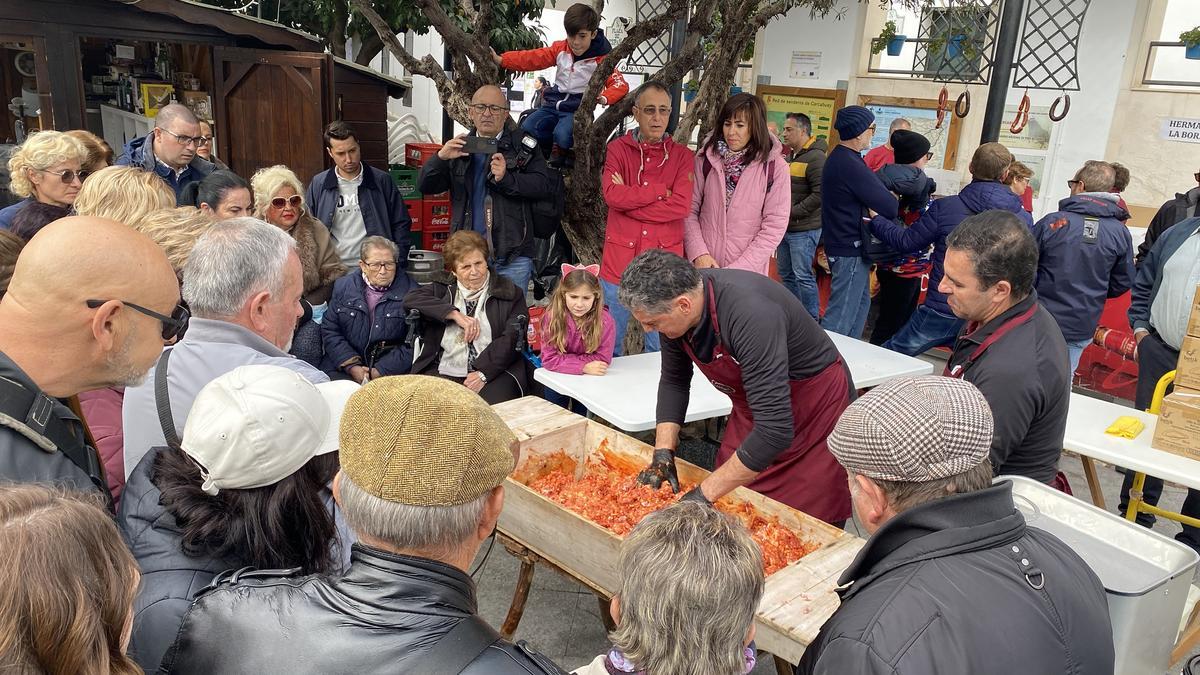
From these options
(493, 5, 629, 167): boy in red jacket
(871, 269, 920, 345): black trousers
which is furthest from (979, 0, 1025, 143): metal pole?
(493, 5, 629, 167): boy in red jacket

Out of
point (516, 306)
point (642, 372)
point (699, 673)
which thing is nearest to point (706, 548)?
point (699, 673)

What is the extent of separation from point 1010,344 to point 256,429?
7.16ft

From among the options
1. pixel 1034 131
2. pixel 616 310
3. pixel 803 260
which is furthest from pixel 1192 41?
pixel 616 310

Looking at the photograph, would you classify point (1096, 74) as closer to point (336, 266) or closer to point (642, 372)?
point (642, 372)

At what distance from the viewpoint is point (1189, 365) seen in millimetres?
3568

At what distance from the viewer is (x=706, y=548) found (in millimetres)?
1710

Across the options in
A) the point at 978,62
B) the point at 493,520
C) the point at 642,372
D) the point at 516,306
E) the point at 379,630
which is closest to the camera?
the point at 379,630

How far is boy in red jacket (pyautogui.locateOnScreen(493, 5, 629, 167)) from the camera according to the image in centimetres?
608

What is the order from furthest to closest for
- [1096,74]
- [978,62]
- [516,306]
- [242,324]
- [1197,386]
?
1. [978,62]
2. [1096,74]
3. [516,306]
4. [1197,386]
5. [242,324]

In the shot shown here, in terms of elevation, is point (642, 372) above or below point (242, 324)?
below

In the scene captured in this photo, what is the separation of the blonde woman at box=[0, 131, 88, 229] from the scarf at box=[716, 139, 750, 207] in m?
3.60

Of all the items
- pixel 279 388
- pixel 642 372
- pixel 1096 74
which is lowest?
pixel 642 372

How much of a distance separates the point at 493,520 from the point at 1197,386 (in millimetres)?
3481

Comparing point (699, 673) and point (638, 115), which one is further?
point (638, 115)
